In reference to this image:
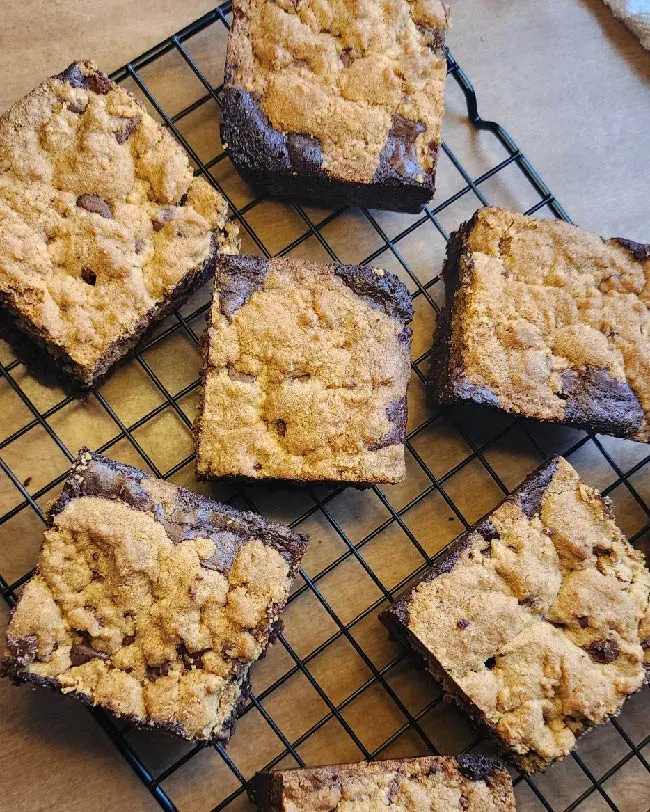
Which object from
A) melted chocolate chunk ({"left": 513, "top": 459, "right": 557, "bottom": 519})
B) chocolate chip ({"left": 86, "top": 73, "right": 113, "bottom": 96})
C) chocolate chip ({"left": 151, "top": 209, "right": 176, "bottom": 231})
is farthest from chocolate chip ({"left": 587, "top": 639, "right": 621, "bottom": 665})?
chocolate chip ({"left": 86, "top": 73, "right": 113, "bottom": 96})

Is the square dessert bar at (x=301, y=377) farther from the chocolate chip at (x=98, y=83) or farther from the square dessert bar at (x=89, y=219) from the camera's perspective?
the chocolate chip at (x=98, y=83)

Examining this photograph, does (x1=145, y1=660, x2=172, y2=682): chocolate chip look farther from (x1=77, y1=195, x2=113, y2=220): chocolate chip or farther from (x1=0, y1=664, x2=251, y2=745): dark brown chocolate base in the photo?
(x1=77, y1=195, x2=113, y2=220): chocolate chip

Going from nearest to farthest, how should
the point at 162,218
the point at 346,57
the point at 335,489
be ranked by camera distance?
the point at 162,218, the point at 346,57, the point at 335,489

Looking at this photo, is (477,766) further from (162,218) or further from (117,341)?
(162,218)

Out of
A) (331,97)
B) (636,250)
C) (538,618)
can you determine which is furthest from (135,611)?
(636,250)

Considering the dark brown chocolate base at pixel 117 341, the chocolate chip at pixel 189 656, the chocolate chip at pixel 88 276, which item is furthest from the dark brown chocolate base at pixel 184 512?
the chocolate chip at pixel 88 276
